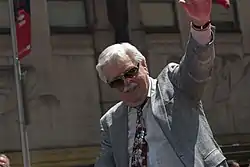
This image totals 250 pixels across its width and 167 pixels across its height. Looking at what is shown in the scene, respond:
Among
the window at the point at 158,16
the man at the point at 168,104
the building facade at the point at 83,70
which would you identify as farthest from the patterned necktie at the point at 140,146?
the window at the point at 158,16

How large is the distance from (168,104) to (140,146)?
266 millimetres

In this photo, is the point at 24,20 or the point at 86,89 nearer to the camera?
the point at 24,20

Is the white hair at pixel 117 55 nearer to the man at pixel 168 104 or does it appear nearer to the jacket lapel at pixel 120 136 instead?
the man at pixel 168 104

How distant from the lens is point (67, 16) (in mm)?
14094

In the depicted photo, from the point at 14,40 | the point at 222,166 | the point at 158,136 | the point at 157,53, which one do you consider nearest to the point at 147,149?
the point at 158,136

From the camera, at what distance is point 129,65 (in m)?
3.48

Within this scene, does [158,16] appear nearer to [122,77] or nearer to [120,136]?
[120,136]

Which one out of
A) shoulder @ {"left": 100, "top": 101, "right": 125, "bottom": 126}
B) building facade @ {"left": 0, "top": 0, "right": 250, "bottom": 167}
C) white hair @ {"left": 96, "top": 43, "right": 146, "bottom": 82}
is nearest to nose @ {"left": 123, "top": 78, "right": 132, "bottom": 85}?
white hair @ {"left": 96, "top": 43, "right": 146, "bottom": 82}

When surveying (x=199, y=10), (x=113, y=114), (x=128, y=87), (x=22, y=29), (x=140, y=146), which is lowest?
(x=140, y=146)

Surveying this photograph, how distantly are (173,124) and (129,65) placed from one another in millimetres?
375

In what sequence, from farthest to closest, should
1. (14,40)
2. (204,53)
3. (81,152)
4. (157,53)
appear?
1. (157,53)
2. (81,152)
3. (14,40)
4. (204,53)

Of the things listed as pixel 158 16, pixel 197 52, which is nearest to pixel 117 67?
pixel 197 52

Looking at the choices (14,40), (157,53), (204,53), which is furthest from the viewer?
(157,53)

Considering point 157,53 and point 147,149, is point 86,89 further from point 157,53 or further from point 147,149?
point 147,149
